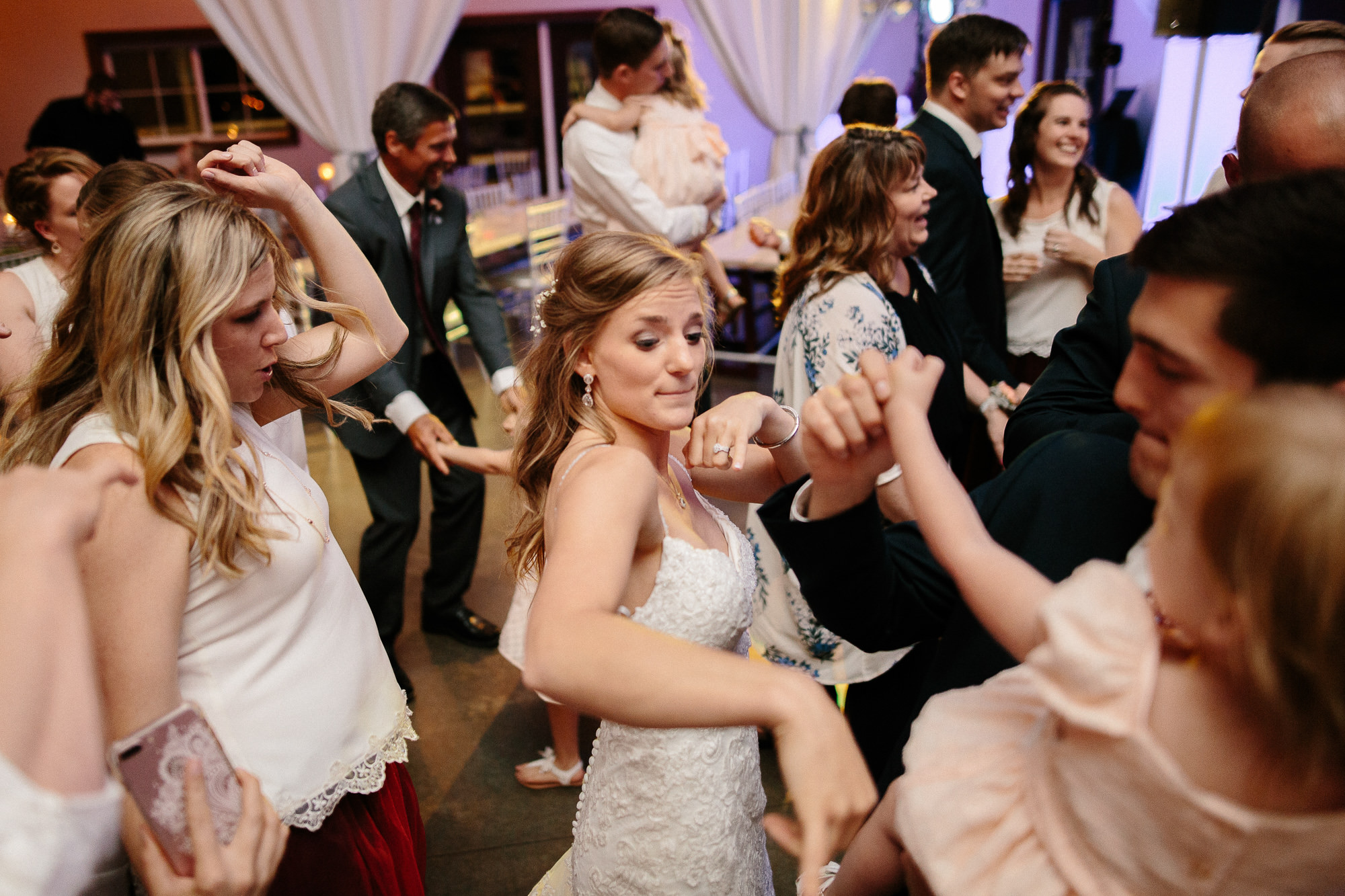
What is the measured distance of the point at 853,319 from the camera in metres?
2.36

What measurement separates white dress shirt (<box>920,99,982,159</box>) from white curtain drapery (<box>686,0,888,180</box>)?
3.99 metres

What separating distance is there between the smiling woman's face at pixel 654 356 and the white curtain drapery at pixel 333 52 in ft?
11.6

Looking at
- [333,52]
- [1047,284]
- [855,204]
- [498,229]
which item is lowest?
[498,229]

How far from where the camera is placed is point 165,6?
9.51 meters

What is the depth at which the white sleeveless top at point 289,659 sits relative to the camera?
4.03ft

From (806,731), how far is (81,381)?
3.75ft

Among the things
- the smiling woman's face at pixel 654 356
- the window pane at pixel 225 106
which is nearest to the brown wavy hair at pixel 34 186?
the smiling woman's face at pixel 654 356

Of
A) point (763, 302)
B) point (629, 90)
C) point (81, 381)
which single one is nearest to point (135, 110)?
point (763, 302)

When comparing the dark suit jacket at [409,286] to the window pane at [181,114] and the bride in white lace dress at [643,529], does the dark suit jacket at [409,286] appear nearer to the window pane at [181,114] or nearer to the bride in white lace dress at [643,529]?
the bride in white lace dress at [643,529]

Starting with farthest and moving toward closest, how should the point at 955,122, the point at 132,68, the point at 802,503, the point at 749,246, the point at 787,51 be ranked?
the point at 132,68 < the point at 787,51 < the point at 749,246 < the point at 955,122 < the point at 802,503

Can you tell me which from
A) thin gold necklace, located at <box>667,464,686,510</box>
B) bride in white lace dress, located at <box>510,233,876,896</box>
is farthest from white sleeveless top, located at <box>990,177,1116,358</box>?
thin gold necklace, located at <box>667,464,686,510</box>

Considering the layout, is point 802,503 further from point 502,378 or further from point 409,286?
point 409,286

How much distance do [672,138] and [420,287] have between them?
4.50 ft

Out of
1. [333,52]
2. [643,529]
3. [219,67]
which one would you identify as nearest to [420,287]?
[643,529]
